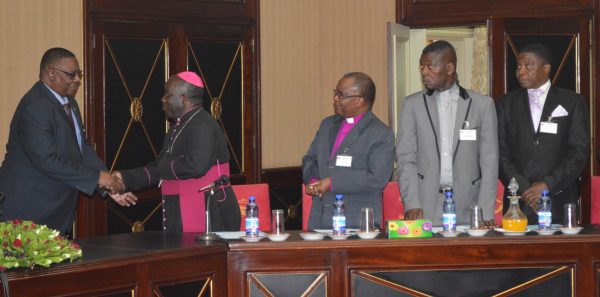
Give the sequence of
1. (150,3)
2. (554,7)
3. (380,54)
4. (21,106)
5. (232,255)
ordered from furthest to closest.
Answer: (380,54), (554,7), (150,3), (21,106), (232,255)

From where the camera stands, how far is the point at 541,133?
5.78 meters

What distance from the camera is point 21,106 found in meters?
5.69

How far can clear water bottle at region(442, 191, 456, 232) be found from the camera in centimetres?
493

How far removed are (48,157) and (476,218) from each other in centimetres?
243

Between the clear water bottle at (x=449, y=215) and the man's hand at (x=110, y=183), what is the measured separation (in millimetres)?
2110

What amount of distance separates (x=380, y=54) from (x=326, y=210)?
162 inches

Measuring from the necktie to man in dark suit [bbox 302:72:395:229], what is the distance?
105 cm

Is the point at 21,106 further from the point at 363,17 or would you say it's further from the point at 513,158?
the point at 363,17

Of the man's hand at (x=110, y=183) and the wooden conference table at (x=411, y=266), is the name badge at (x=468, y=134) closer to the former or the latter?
the wooden conference table at (x=411, y=266)

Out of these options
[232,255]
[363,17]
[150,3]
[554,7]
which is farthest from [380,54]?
[232,255]

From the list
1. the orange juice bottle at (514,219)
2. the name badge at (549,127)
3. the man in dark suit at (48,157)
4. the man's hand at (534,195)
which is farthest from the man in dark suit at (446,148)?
the man in dark suit at (48,157)

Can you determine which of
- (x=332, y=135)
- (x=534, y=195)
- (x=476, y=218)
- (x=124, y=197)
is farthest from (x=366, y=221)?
(x=124, y=197)

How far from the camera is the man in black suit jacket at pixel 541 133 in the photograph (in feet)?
18.6

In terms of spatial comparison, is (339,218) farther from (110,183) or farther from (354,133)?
(110,183)
